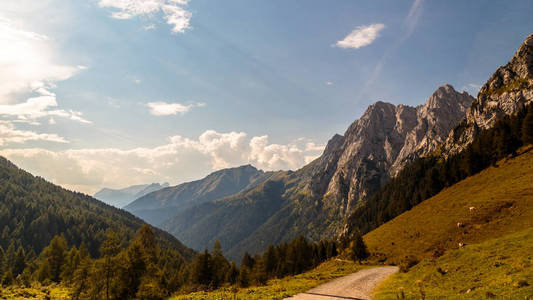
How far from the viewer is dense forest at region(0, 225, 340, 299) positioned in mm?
41469

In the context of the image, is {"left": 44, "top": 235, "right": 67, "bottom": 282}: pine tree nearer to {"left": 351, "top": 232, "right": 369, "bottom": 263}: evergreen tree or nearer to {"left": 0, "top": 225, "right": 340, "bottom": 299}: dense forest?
{"left": 0, "top": 225, "right": 340, "bottom": 299}: dense forest

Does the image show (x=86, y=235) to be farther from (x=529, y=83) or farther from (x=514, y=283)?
(x=529, y=83)

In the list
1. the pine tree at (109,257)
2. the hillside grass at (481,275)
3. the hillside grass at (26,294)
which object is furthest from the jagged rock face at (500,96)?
the hillside grass at (26,294)

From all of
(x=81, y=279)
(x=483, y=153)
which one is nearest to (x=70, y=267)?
(x=81, y=279)

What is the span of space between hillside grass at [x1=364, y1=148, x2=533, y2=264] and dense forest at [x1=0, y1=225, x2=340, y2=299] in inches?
543

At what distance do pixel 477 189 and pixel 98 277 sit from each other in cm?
9218

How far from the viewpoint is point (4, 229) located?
6693 inches

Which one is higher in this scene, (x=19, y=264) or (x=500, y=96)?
(x=500, y=96)

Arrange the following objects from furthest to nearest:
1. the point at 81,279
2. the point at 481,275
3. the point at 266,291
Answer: the point at 81,279 → the point at 266,291 → the point at 481,275

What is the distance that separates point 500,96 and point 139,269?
224 metres

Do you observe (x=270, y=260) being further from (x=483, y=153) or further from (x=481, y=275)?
(x=483, y=153)

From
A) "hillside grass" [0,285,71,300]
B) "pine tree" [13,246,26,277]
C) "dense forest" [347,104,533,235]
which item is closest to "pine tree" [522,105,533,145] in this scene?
"dense forest" [347,104,533,235]

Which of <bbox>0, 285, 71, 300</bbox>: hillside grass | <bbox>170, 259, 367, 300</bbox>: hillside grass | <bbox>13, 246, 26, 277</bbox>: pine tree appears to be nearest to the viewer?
<bbox>170, 259, 367, 300</bbox>: hillside grass

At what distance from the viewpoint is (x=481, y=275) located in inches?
876
